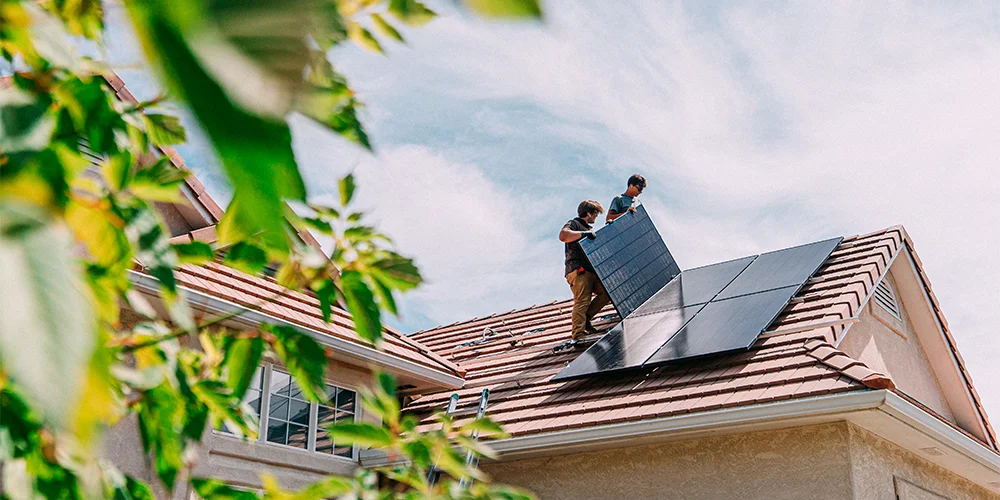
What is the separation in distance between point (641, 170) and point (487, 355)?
3064 mm

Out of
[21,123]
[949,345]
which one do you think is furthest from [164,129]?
[949,345]

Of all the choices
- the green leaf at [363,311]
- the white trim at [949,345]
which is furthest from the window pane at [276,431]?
the white trim at [949,345]

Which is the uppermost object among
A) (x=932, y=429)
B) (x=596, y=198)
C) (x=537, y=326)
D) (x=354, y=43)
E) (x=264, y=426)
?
(x=596, y=198)

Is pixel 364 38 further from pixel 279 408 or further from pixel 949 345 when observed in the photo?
pixel 949 345

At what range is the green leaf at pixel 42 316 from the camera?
399 millimetres

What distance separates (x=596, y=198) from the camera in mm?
10727

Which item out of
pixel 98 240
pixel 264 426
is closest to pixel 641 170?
pixel 264 426

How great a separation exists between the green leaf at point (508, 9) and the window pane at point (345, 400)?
355 inches

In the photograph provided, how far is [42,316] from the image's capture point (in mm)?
434

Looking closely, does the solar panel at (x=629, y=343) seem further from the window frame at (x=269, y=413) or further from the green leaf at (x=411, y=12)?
the green leaf at (x=411, y=12)

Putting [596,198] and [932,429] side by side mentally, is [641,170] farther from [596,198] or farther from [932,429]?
[932,429]

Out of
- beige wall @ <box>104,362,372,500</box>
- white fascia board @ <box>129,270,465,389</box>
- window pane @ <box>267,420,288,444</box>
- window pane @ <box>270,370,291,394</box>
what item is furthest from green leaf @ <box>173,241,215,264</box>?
window pane @ <box>267,420,288,444</box>

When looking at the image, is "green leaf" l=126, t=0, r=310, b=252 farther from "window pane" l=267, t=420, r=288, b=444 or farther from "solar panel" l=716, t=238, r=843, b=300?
"solar panel" l=716, t=238, r=843, b=300

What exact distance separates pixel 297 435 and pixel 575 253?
3.68m
